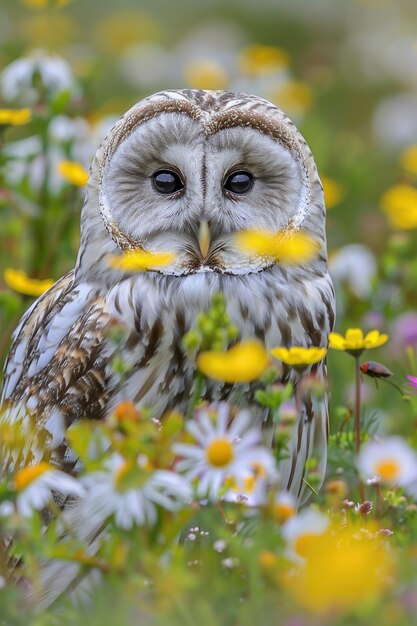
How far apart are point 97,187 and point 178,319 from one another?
37 cm

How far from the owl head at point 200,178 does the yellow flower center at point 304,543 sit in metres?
0.96

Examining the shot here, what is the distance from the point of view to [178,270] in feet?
9.81

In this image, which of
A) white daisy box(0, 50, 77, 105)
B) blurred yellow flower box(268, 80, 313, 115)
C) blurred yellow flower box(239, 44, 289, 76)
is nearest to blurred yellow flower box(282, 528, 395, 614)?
white daisy box(0, 50, 77, 105)

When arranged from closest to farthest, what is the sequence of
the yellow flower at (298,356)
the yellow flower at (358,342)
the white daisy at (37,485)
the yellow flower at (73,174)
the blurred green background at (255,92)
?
the white daisy at (37,485)
the yellow flower at (298,356)
the yellow flower at (358,342)
the yellow flower at (73,174)
the blurred green background at (255,92)

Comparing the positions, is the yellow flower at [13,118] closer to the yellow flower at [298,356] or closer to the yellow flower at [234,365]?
the yellow flower at [298,356]

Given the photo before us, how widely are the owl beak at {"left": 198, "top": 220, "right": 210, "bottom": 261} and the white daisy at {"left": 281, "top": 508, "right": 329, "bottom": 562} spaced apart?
92cm

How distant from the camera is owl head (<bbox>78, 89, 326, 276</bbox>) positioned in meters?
2.86

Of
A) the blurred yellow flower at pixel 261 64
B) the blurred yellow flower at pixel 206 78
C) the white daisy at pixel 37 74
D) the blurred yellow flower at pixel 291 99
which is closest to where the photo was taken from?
the white daisy at pixel 37 74

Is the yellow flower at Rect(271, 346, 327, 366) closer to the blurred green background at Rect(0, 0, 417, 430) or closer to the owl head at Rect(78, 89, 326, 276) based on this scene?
the owl head at Rect(78, 89, 326, 276)

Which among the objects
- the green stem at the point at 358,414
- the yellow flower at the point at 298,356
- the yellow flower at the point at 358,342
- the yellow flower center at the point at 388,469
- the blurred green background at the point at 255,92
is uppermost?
the yellow flower at the point at 298,356

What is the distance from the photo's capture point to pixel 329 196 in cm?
472

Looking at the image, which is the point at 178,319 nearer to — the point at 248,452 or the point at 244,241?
the point at 244,241

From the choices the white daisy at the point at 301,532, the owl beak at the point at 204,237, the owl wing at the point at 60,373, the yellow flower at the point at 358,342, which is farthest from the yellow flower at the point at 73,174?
the white daisy at the point at 301,532

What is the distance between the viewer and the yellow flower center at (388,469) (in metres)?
2.18
